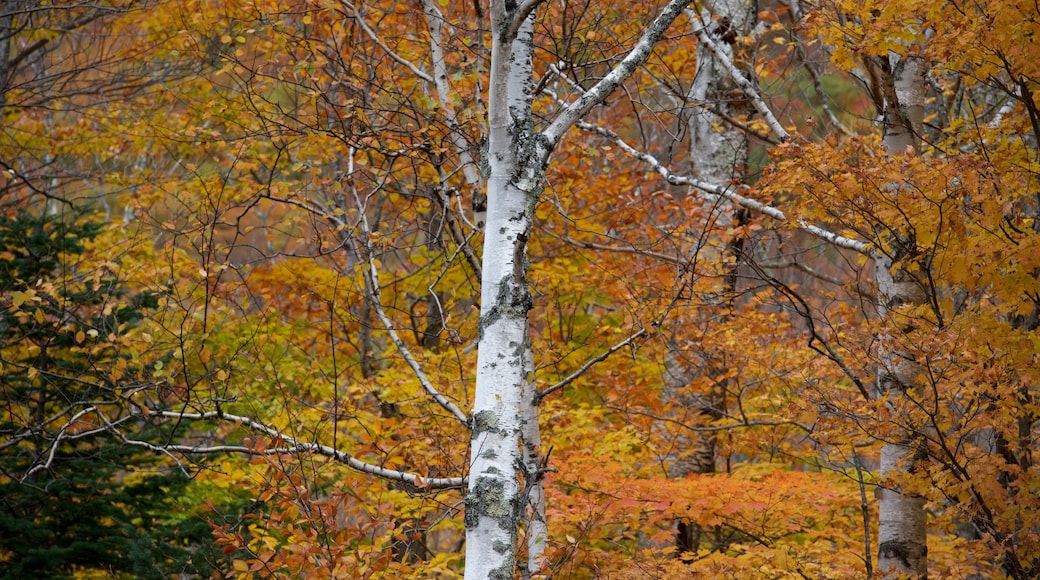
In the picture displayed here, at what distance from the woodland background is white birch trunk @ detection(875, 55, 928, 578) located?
20mm

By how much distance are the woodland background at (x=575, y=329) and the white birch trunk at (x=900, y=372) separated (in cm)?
2

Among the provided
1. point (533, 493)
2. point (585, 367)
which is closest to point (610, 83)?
point (585, 367)

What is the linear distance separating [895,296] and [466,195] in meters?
3.87

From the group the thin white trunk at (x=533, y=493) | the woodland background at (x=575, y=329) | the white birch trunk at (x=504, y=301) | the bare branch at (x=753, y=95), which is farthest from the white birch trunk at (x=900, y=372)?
the white birch trunk at (x=504, y=301)

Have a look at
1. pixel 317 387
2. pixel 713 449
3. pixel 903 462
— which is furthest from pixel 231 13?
pixel 903 462

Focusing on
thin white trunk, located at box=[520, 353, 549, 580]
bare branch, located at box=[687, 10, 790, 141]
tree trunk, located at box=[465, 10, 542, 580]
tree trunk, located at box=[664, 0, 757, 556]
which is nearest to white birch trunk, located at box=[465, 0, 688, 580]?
tree trunk, located at box=[465, 10, 542, 580]

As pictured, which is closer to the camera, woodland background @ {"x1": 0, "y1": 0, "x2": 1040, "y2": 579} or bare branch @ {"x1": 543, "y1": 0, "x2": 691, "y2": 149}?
bare branch @ {"x1": 543, "y1": 0, "x2": 691, "y2": 149}

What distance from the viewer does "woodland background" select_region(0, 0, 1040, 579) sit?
169 inches

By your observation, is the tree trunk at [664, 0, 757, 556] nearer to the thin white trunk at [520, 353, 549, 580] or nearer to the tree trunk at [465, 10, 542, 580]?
the thin white trunk at [520, 353, 549, 580]

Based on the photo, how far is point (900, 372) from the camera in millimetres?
5168

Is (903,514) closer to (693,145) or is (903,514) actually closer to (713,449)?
(713,449)

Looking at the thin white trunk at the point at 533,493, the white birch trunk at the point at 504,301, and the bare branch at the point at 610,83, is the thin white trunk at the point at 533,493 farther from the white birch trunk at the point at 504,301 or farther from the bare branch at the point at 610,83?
the bare branch at the point at 610,83

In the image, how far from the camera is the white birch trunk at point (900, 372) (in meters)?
5.04

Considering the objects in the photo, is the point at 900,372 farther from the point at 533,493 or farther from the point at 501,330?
the point at 501,330
